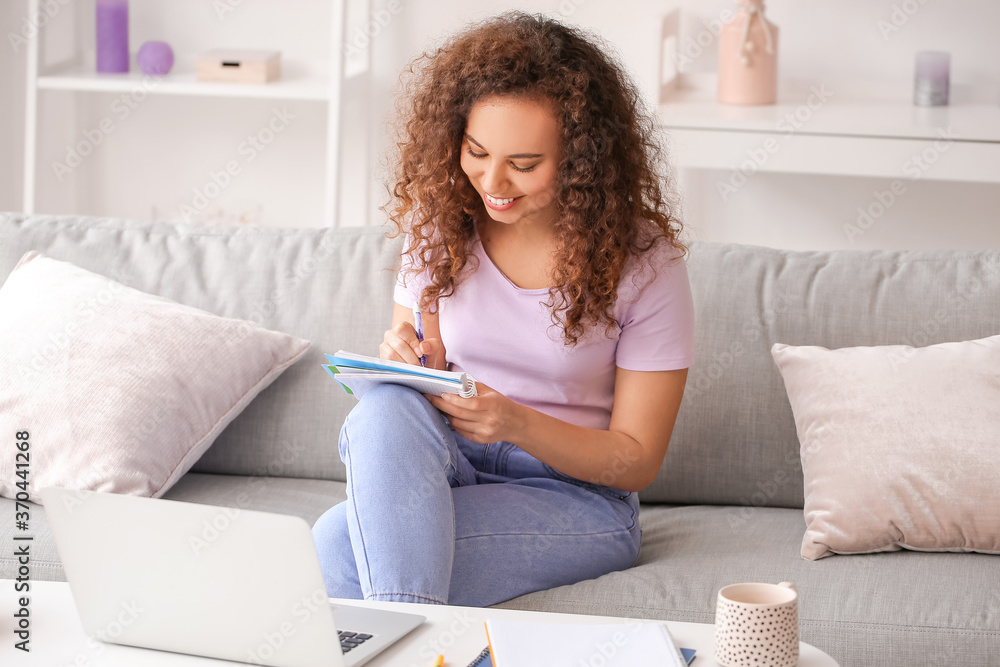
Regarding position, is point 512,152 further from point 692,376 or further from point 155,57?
point 155,57

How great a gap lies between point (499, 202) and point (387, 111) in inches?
61.0

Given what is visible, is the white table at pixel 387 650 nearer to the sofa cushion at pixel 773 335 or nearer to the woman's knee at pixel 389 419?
the woman's knee at pixel 389 419

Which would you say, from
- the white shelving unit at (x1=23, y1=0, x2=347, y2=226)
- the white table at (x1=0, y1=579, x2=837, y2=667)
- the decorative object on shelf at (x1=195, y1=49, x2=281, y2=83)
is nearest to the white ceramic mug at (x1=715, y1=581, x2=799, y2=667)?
the white table at (x1=0, y1=579, x2=837, y2=667)

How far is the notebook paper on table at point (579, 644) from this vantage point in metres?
0.85

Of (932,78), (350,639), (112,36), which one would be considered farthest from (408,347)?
(112,36)

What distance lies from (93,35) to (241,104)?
0.45m

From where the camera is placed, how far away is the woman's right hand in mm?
1380

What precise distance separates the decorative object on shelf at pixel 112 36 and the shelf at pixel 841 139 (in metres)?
1.40

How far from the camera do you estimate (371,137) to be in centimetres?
287

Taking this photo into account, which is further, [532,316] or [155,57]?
[155,57]

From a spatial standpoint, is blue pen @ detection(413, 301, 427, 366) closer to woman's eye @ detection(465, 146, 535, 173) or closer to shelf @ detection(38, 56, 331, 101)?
woman's eye @ detection(465, 146, 535, 173)

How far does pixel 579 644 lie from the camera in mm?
876

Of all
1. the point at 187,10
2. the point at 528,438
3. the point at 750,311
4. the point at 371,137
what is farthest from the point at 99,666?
the point at 187,10

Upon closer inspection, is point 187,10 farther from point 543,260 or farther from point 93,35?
point 543,260
